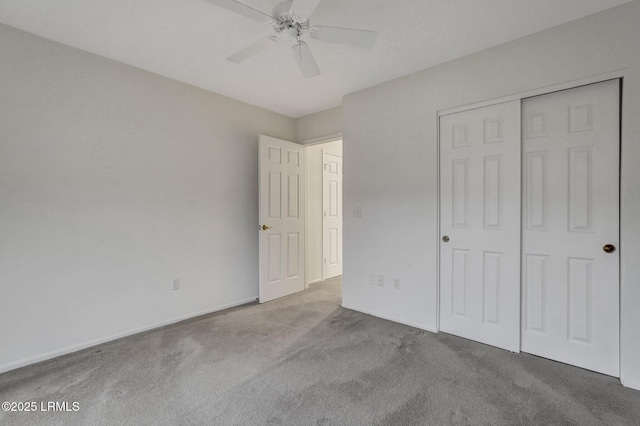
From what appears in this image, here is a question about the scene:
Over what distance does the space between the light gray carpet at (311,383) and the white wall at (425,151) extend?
46cm

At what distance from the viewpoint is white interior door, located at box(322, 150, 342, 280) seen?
484 cm

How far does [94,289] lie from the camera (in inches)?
103

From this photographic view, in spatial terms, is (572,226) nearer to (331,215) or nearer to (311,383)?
(311,383)

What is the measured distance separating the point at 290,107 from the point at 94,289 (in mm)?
2903

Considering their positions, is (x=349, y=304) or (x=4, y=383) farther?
(x=349, y=304)

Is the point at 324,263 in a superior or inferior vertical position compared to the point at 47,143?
inferior

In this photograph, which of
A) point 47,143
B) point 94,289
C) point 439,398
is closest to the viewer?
point 439,398

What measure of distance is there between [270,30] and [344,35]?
2.45 feet

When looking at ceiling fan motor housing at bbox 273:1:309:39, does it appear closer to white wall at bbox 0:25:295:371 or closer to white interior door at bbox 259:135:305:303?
white wall at bbox 0:25:295:371

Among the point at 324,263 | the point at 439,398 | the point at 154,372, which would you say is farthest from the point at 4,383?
the point at 324,263

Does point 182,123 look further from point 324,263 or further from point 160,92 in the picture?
point 324,263

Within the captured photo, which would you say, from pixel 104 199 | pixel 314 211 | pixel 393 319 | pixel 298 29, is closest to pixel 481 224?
pixel 393 319

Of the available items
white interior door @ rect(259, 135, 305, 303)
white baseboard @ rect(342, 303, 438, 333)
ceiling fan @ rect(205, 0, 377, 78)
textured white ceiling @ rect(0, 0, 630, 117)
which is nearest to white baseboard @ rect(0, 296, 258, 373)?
white interior door @ rect(259, 135, 305, 303)

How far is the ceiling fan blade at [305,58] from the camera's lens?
2.01 metres
